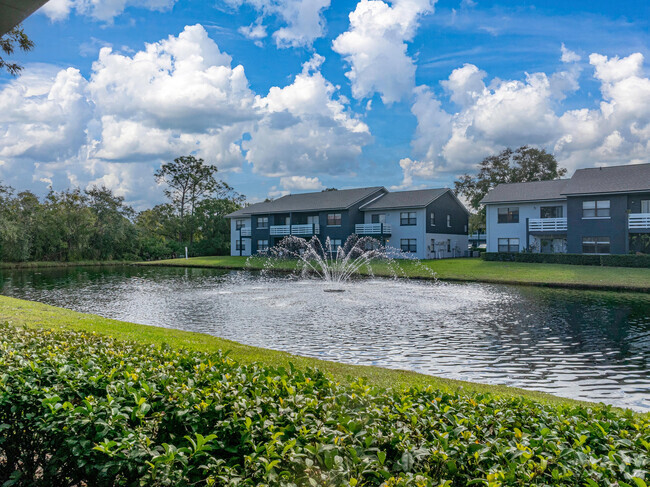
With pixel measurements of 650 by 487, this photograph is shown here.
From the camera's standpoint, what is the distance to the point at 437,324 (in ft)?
49.1

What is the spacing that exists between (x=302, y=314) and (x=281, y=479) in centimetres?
1439

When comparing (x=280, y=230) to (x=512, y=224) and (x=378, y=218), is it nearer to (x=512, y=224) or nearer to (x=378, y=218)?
(x=378, y=218)

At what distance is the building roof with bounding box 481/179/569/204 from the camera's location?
41906 millimetres

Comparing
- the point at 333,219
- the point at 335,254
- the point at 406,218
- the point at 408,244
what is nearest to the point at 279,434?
the point at 408,244

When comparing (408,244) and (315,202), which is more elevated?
(315,202)

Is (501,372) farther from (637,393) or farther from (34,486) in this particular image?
(34,486)

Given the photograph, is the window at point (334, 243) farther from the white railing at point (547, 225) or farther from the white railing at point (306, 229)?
the white railing at point (547, 225)

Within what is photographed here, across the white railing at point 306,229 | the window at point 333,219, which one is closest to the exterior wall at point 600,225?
the window at point 333,219

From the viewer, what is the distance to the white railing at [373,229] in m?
48.2

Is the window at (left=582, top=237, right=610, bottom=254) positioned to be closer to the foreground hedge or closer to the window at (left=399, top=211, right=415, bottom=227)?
the window at (left=399, top=211, right=415, bottom=227)

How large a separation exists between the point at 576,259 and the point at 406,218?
1727cm

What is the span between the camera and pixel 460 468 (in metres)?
2.61

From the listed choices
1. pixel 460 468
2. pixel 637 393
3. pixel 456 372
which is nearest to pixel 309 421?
pixel 460 468

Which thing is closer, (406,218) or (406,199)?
(406,218)
